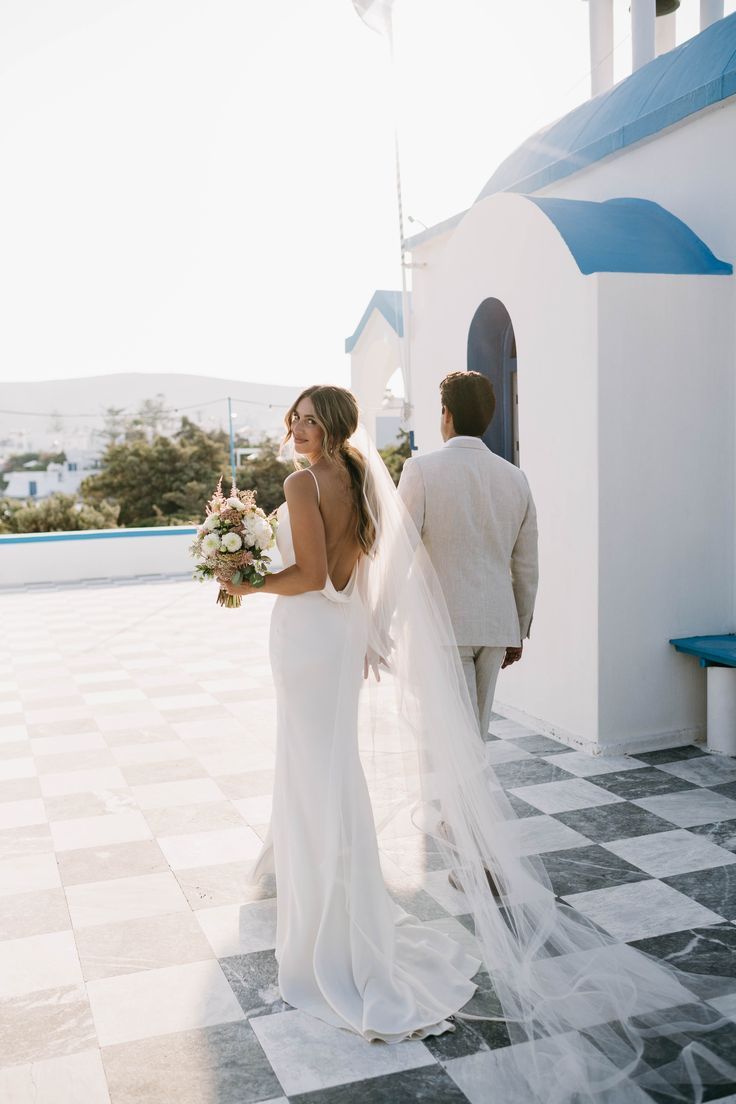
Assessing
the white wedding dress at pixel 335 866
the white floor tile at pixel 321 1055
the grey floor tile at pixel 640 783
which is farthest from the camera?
the grey floor tile at pixel 640 783

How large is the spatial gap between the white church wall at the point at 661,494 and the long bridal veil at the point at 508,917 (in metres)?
2.13

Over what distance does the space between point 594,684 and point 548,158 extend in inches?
172

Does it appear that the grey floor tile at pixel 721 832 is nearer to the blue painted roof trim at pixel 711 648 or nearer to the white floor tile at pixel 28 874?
the blue painted roof trim at pixel 711 648

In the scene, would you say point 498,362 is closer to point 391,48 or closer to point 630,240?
point 630,240

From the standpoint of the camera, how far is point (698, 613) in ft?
19.5

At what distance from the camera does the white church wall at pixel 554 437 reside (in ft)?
18.8

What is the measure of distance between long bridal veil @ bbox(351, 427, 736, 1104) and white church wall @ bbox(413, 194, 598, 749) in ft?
7.05

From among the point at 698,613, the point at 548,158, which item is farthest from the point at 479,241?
the point at 698,613

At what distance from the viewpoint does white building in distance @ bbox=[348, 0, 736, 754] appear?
5668mm

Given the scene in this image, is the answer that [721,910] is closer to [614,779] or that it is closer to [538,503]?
[614,779]

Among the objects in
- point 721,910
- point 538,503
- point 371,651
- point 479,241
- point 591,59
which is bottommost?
point 721,910

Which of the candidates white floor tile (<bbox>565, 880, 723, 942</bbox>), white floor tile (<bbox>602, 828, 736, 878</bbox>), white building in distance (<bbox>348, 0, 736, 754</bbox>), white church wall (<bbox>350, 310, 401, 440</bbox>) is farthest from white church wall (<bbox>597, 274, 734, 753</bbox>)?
white church wall (<bbox>350, 310, 401, 440</bbox>)

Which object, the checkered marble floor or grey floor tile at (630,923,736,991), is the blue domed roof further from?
grey floor tile at (630,923,736,991)

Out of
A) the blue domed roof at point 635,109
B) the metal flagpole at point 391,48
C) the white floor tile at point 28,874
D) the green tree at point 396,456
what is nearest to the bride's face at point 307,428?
the white floor tile at point 28,874
